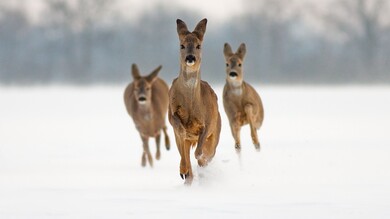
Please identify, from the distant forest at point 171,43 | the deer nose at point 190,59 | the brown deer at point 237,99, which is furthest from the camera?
the distant forest at point 171,43

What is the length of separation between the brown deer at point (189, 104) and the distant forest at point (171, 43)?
1902 inches

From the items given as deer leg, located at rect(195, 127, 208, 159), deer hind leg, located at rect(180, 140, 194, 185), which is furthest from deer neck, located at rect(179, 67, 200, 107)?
deer hind leg, located at rect(180, 140, 194, 185)

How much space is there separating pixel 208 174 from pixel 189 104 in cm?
127

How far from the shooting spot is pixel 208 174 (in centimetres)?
990

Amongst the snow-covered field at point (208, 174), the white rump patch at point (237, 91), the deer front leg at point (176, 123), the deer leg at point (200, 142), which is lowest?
the snow-covered field at point (208, 174)

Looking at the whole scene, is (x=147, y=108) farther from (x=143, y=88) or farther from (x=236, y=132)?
(x=236, y=132)

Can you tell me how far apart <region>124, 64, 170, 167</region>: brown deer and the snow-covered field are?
0.47 m

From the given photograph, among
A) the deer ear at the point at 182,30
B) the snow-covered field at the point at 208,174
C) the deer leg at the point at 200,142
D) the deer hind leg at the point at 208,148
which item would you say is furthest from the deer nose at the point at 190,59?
the snow-covered field at the point at 208,174

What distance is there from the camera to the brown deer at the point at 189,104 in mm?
8812

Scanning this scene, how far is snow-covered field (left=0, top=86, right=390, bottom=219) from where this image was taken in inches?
290

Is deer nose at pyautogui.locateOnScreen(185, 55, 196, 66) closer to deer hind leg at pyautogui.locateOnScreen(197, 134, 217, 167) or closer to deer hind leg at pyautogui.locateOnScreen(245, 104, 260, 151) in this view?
deer hind leg at pyautogui.locateOnScreen(197, 134, 217, 167)

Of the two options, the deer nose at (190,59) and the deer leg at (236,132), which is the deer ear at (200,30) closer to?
the deer nose at (190,59)

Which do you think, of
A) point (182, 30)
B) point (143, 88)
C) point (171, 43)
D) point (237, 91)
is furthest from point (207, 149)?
point (171, 43)

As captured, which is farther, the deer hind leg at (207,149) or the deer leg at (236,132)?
the deer leg at (236,132)
